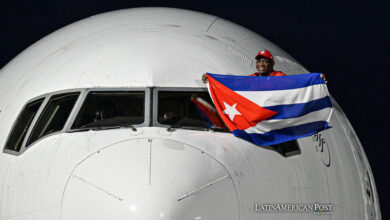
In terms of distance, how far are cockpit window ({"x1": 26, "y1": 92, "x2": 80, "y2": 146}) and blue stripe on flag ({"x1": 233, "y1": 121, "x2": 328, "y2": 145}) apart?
1916 millimetres

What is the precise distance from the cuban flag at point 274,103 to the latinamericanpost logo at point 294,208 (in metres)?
0.77

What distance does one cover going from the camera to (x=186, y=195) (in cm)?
788

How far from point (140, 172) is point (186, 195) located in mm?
500

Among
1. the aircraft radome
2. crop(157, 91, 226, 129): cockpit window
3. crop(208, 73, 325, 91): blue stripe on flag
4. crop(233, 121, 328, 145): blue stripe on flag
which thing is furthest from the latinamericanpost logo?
crop(208, 73, 325, 91): blue stripe on flag

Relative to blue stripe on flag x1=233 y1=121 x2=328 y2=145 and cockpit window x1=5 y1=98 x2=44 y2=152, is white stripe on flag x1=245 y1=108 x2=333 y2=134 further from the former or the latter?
cockpit window x1=5 y1=98 x2=44 y2=152

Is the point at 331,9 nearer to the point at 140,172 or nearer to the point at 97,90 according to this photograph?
the point at 97,90

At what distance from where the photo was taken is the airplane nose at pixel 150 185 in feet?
25.5

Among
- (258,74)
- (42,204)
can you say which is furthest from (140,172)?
(258,74)

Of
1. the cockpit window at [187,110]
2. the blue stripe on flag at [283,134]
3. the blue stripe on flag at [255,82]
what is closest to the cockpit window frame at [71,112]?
the cockpit window at [187,110]

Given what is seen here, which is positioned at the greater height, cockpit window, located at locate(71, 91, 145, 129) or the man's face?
the man's face

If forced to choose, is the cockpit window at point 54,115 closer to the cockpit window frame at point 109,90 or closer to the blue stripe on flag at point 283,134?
the cockpit window frame at point 109,90

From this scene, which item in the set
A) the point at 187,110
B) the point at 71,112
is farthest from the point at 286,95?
the point at 71,112

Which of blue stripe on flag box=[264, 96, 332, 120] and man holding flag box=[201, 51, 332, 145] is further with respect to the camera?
blue stripe on flag box=[264, 96, 332, 120]

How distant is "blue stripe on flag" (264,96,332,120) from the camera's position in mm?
9336
